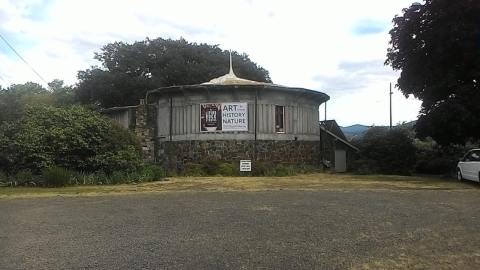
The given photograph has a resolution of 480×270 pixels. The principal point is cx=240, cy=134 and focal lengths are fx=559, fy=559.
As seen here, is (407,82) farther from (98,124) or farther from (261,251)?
Answer: (261,251)

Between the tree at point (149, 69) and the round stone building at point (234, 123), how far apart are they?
2449 cm

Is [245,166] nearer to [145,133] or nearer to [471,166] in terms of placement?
[145,133]

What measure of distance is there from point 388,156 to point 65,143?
17.2 metres

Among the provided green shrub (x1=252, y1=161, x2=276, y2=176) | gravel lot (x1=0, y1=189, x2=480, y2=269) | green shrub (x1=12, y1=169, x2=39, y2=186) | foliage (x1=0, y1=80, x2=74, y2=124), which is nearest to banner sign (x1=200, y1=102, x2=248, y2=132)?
green shrub (x1=252, y1=161, x2=276, y2=176)

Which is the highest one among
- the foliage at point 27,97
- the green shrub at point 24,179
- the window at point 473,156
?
the foliage at point 27,97

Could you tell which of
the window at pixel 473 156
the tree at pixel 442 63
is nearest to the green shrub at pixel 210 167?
the tree at pixel 442 63

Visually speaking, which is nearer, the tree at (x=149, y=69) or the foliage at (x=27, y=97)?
the foliage at (x=27, y=97)

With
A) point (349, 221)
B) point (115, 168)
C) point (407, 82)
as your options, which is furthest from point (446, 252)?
point (407, 82)

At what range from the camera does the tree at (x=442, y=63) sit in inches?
931

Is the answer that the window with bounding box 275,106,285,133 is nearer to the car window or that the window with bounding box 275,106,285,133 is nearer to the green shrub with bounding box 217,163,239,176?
the green shrub with bounding box 217,163,239,176

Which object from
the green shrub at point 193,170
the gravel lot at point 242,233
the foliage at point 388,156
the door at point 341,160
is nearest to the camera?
the gravel lot at point 242,233

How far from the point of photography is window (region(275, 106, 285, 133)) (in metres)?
29.2

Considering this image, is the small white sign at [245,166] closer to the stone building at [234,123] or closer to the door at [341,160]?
the stone building at [234,123]

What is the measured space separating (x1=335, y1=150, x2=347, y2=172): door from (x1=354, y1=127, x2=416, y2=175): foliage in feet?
9.73
